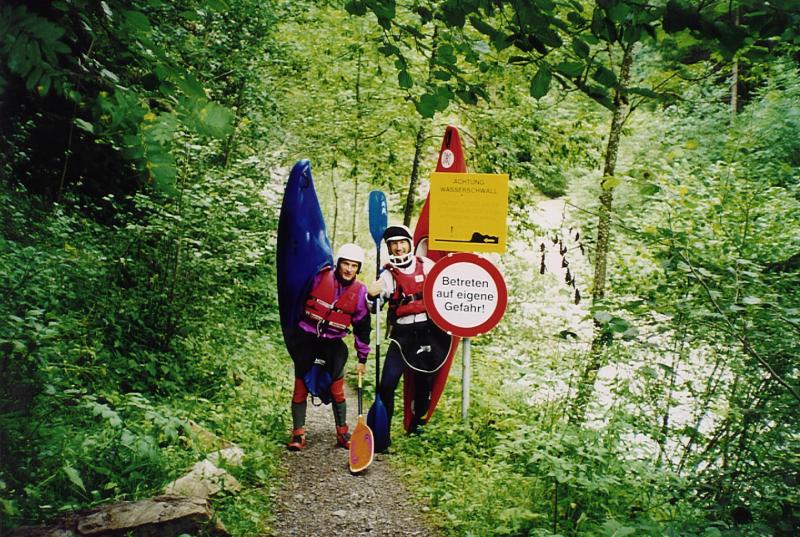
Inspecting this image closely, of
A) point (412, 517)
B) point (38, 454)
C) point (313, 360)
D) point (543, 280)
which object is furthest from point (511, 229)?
point (38, 454)

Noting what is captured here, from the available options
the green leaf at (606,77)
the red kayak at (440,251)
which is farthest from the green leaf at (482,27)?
the red kayak at (440,251)

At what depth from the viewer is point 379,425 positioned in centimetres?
577

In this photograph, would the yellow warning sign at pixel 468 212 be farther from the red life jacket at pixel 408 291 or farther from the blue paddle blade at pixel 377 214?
the blue paddle blade at pixel 377 214

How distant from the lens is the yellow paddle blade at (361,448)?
534 centimetres

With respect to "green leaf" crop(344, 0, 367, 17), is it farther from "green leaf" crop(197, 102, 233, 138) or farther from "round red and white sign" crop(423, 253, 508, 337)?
"round red and white sign" crop(423, 253, 508, 337)

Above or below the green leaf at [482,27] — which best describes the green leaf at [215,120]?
below

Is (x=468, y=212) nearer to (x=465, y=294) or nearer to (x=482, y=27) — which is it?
(x=465, y=294)

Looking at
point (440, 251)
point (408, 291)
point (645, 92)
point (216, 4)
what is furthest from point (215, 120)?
point (440, 251)

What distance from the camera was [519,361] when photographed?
6277 mm

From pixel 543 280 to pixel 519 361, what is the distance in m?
6.64

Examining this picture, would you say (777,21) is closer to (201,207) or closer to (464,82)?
(464,82)

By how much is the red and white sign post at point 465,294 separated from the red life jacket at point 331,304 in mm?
844

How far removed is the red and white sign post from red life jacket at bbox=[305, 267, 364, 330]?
84 cm

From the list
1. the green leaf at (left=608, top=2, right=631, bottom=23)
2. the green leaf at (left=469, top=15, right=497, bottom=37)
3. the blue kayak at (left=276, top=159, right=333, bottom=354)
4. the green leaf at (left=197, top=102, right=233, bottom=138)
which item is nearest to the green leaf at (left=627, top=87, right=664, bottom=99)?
the green leaf at (left=608, top=2, right=631, bottom=23)
